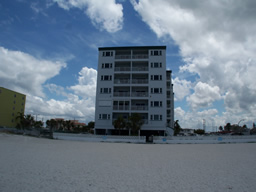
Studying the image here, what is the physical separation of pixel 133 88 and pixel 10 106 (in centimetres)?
4292

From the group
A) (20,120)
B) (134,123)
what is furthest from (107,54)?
(20,120)

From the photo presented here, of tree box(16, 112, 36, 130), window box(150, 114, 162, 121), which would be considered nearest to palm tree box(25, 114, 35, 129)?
tree box(16, 112, 36, 130)

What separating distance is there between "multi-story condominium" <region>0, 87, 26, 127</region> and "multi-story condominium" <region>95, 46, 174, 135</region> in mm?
35248

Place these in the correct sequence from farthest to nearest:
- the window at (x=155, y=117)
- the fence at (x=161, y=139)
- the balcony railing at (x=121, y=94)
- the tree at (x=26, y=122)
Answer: the tree at (x=26, y=122) → the balcony railing at (x=121, y=94) → the window at (x=155, y=117) → the fence at (x=161, y=139)

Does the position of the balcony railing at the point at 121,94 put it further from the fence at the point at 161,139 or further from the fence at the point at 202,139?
the fence at the point at 202,139

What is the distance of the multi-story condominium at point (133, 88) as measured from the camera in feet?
128

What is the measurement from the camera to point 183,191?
6125 mm

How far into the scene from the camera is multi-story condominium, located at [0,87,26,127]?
59109 millimetres

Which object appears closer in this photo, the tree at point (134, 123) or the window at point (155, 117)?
the tree at point (134, 123)

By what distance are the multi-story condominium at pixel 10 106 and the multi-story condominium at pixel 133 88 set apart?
3525 centimetres

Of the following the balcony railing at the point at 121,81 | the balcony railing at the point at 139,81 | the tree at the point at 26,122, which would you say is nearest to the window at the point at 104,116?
the balcony railing at the point at 121,81

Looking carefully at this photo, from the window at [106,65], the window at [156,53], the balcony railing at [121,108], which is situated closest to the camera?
the balcony railing at [121,108]

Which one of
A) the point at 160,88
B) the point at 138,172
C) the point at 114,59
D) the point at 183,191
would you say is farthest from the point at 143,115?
the point at 183,191

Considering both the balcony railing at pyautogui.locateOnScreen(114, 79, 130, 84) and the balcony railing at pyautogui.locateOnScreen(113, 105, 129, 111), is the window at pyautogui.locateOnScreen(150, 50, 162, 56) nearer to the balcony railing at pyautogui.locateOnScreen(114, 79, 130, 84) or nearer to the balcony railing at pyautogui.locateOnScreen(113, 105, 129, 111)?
the balcony railing at pyautogui.locateOnScreen(114, 79, 130, 84)
